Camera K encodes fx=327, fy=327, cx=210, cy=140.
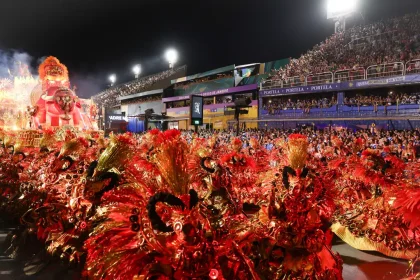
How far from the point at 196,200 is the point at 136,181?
18.0 inches

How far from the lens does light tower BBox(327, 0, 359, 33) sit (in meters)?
21.5

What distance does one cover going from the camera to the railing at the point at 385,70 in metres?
13.4

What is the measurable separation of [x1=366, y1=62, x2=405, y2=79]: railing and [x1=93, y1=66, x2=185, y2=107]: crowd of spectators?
23313 millimetres

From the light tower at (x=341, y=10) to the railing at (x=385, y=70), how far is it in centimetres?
788

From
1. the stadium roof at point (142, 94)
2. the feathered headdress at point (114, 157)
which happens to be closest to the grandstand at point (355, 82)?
the feathered headdress at point (114, 157)

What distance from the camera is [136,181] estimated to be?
Result: 6.36 feet

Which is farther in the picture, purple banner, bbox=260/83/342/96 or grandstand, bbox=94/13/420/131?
purple banner, bbox=260/83/342/96

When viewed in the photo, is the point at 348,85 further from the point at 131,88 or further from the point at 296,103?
the point at 131,88

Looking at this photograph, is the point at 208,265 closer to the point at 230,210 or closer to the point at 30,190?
the point at 230,210

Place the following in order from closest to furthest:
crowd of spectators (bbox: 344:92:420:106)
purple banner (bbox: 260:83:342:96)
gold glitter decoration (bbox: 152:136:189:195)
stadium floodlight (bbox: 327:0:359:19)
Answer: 1. gold glitter decoration (bbox: 152:136:189:195)
2. crowd of spectators (bbox: 344:92:420:106)
3. purple banner (bbox: 260:83:342:96)
4. stadium floodlight (bbox: 327:0:359:19)

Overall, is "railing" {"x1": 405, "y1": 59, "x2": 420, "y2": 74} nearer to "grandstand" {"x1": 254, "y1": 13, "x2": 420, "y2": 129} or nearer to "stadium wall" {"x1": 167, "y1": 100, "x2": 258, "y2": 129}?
"grandstand" {"x1": 254, "y1": 13, "x2": 420, "y2": 129}

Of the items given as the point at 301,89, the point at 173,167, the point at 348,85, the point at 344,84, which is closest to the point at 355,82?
the point at 348,85

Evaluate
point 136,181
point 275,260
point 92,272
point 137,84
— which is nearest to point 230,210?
point 275,260

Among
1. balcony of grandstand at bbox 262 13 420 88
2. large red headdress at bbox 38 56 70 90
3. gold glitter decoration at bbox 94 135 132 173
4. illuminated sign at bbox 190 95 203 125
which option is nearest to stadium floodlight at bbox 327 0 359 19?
balcony of grandstand at bbox 262 13 420 88
